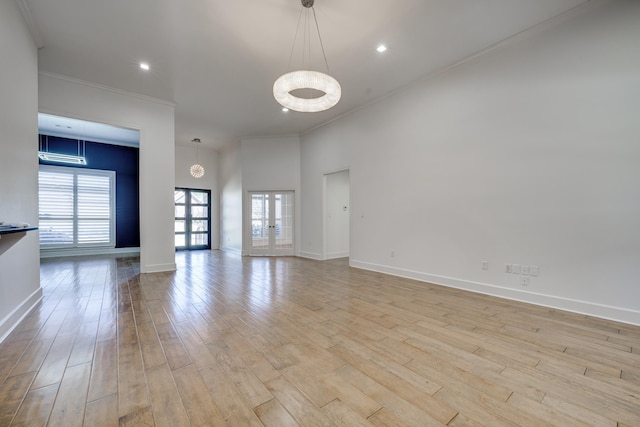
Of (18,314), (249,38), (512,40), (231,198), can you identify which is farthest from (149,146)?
(512,40)

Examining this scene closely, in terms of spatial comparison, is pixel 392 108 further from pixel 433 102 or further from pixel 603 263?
pixel 603 263

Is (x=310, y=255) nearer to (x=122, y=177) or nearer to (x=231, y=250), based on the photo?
(x=231, y=250)

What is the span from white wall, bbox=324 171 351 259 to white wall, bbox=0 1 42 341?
5.41 metres

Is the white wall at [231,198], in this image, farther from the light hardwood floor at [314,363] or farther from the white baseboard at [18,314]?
the white baseboard at [18,314]

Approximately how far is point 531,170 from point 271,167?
249 inches

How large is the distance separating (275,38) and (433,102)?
2829 mm

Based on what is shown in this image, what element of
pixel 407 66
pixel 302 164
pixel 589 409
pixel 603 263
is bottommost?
pixel 589 409

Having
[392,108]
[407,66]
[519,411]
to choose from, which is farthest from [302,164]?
[519,411]

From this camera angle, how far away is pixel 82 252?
789 cm

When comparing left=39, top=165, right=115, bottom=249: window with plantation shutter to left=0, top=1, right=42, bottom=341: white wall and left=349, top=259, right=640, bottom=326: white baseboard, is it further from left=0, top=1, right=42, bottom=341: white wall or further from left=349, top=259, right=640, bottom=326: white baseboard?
left=349, top=259, right=640, bottom=326: white baseboard

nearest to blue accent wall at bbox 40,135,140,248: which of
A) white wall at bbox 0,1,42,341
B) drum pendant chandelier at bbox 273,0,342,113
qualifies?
white wall at bbox 0,1,42,341

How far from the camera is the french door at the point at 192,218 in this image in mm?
9406

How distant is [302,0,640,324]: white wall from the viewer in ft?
9.57

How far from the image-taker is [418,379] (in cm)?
187
